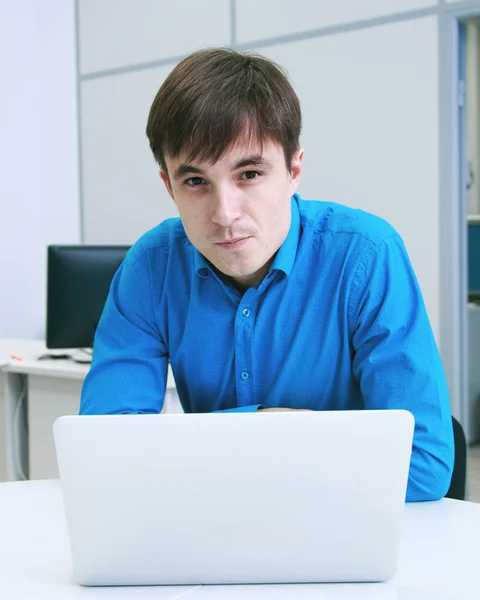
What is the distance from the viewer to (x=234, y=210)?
3.57 ft

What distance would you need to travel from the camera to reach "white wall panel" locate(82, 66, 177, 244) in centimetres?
432

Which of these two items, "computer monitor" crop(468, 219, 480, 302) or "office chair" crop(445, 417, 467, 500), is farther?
"computer monitor" crop(468, 219, 480, 302)

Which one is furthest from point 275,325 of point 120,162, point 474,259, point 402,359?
point 120,162

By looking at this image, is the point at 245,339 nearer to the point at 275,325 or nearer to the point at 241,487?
the point at 275,325

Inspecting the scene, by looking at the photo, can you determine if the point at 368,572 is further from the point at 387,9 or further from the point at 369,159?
the point at 387,9

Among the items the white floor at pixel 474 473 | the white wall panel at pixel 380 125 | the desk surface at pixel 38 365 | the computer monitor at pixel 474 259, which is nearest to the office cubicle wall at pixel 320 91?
the white wall panel at pixel 380 125

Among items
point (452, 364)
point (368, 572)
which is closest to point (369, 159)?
point (452, 364)

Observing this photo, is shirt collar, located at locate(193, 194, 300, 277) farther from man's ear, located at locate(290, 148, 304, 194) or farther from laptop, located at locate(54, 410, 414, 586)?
laptop, located at locate(54, 410, 414, 586)

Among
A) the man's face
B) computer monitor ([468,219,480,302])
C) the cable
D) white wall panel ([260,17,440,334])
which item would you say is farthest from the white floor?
the man's face

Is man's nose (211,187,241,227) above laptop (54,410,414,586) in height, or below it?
above

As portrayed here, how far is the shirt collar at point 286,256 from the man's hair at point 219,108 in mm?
160

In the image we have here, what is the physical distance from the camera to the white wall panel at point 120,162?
4.32 metres

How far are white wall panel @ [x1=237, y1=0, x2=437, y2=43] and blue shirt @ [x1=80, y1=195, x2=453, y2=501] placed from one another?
2417mm

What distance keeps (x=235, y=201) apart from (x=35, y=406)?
6.05 ft
